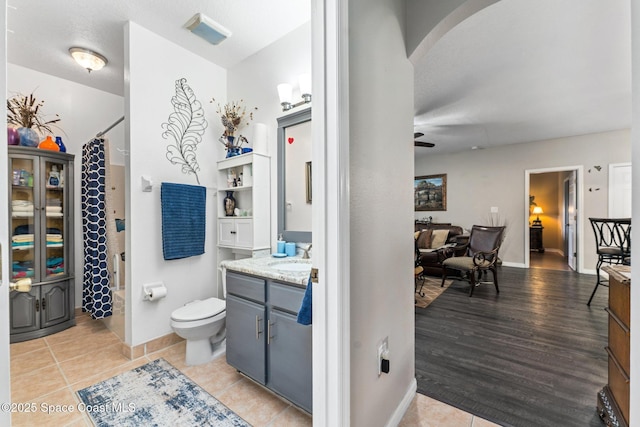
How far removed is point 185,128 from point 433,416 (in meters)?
2.98

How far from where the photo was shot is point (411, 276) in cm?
172

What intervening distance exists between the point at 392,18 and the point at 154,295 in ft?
8.52

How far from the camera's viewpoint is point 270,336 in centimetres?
161

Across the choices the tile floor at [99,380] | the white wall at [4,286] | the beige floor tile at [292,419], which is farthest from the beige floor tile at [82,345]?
the white wall at [4,286]

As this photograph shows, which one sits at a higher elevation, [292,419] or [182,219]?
[182,219]

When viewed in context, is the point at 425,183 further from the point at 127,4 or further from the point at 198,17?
the point at 127,4

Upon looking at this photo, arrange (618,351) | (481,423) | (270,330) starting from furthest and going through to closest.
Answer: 1. (270,330)
2. (481,423)
3. (618,351)

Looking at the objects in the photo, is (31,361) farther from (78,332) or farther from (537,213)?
(537,213)

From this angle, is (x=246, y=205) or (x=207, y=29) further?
(x=246, y=205)

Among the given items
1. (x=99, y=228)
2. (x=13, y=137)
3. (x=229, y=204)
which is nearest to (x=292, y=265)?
(x=229, y=204)

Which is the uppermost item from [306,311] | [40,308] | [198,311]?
[306,311]

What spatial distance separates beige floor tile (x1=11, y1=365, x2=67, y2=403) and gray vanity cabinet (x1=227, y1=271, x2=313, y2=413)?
120 centimetres

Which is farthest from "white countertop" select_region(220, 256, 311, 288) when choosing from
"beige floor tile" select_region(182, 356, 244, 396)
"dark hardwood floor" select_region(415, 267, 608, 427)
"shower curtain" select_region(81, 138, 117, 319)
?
"shower curtain" select_region(81, 138, 117, 319)

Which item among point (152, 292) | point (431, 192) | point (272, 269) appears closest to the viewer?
point (272, 269)
